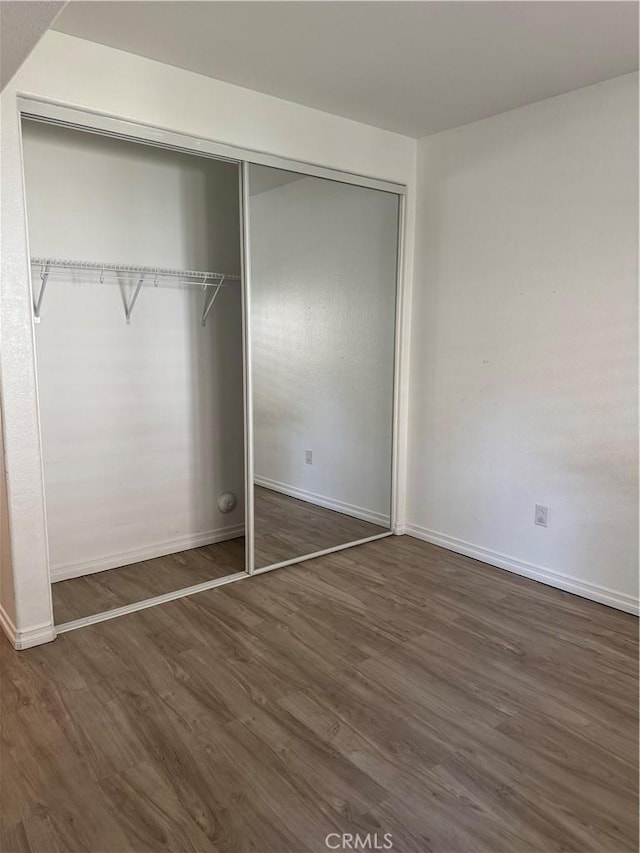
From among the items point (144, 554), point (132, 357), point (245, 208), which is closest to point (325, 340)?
point (245, 208)

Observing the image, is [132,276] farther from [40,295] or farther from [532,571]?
[532,571]

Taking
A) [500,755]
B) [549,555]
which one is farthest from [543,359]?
[500,755]

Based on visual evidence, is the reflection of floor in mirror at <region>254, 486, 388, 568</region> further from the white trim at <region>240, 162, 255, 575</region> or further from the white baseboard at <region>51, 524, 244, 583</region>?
the white baseboard at <region>51, 524, 244, 583</region>

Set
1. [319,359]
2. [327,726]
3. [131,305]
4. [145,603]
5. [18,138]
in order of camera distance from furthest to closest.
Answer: [319,359]
[131,305]
[145,603]
[18,138]
[327,726]

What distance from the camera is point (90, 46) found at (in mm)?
2514

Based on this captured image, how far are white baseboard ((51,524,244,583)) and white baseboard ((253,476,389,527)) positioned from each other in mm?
596

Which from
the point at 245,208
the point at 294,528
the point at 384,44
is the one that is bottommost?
the point at 294,528

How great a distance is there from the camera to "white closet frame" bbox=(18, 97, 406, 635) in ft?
8.32

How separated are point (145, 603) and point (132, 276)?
5.86 feet

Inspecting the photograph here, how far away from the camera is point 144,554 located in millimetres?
3646

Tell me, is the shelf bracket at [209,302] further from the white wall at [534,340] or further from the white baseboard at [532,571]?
the white baseboard at [532,571]

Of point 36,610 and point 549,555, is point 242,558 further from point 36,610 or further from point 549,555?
point 549,555

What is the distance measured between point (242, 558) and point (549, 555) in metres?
1.75

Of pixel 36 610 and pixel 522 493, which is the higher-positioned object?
pixel 522 493
